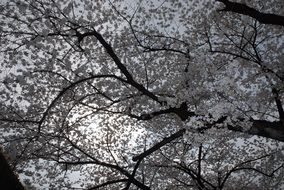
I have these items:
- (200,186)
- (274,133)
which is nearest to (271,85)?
(274,133)

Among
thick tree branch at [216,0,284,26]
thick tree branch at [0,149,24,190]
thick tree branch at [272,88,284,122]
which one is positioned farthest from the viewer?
thick tree branch at [272,88,284,122]

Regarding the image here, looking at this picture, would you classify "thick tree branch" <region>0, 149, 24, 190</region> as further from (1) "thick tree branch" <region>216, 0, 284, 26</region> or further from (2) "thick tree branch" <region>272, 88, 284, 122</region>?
(2) "thick tree branch" <region>272, 88, 284, 122</region>

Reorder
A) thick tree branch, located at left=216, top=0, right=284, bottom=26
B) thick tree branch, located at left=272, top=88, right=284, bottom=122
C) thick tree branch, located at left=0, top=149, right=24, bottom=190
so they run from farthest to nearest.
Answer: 1. thick tree branch, located at left=272, top=88, right=284, bottom=122
2. thick tree branch, located at left=216, top=0, right=284, bottom=26
3. thick tree branch, located at left=0, top=149, right=24, bottom=190

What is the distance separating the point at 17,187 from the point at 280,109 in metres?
7.26

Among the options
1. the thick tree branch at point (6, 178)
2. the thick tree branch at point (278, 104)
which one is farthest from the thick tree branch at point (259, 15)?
the thick tree branch at point (6, 178)

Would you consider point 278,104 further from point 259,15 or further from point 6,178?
point 6,178

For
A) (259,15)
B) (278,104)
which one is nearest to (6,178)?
(259,15)

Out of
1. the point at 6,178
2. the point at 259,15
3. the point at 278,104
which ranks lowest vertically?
the point at 6,178

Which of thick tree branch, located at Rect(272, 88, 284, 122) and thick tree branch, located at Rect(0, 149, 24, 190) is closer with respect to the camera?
thick tree branch, located at Rect(0, 149, 24, 190)

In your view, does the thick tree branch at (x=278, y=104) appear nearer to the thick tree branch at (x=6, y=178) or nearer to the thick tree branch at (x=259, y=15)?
the thick tree branch at (x=259, y=15)

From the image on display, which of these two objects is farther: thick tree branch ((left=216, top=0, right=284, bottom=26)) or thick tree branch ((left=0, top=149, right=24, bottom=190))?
thick tree branch ((left=216, top=0, right=284, bottom=26))

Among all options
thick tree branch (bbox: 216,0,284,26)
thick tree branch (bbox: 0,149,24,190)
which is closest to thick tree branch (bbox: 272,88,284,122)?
thick tree branch (bbox: 216,0,284,26)

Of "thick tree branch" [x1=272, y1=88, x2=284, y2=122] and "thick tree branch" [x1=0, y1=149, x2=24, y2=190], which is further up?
"thick tree branch" [x1=272, y1=88, x2=284, y2=122]

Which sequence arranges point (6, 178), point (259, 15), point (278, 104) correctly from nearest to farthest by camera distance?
point (6, 178) < point (259, 15) < point (278, 104)
